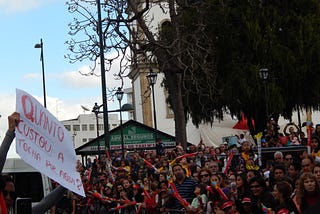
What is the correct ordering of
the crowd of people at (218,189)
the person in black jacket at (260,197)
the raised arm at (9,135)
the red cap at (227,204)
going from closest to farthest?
the raised arm at (9,135) < the crowd of people at (218,189) < the person in black jacket at (260,197) < the red cap at (227,204)

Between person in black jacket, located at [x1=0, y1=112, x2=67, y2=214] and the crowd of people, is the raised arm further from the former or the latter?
the crowd of people

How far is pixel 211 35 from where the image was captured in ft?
101

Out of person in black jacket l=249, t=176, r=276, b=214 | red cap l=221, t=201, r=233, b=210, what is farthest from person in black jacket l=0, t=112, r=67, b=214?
red cap l=221, t=201, r=233, b=210

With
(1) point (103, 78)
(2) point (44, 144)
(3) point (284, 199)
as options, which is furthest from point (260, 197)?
(1) point (103, 78)

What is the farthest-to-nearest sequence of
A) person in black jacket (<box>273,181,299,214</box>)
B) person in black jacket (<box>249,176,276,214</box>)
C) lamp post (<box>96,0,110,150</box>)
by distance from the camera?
lamp post (<box>96,0,110,150</box>), person in black jacket (<box>249,176,276,214</box>), person in black jacket (<box>273,181,299,214</box>)

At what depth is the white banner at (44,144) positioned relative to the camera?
5.10 m

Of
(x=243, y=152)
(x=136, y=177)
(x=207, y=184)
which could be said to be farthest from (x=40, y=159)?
(x=136, y=177)

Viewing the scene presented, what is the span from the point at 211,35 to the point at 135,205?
18.7m

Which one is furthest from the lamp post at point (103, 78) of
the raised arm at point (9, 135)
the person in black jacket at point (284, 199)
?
the raised arm at point (9, 135)

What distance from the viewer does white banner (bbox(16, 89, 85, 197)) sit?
16.7 ft

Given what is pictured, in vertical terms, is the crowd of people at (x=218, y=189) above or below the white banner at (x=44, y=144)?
below

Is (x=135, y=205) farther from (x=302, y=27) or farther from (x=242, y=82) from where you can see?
(x=302, y=27)

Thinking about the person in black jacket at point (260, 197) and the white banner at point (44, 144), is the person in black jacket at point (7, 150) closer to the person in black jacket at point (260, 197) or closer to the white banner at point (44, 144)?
the white banner at point (44, 144)

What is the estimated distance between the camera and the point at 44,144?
5.34 meters
